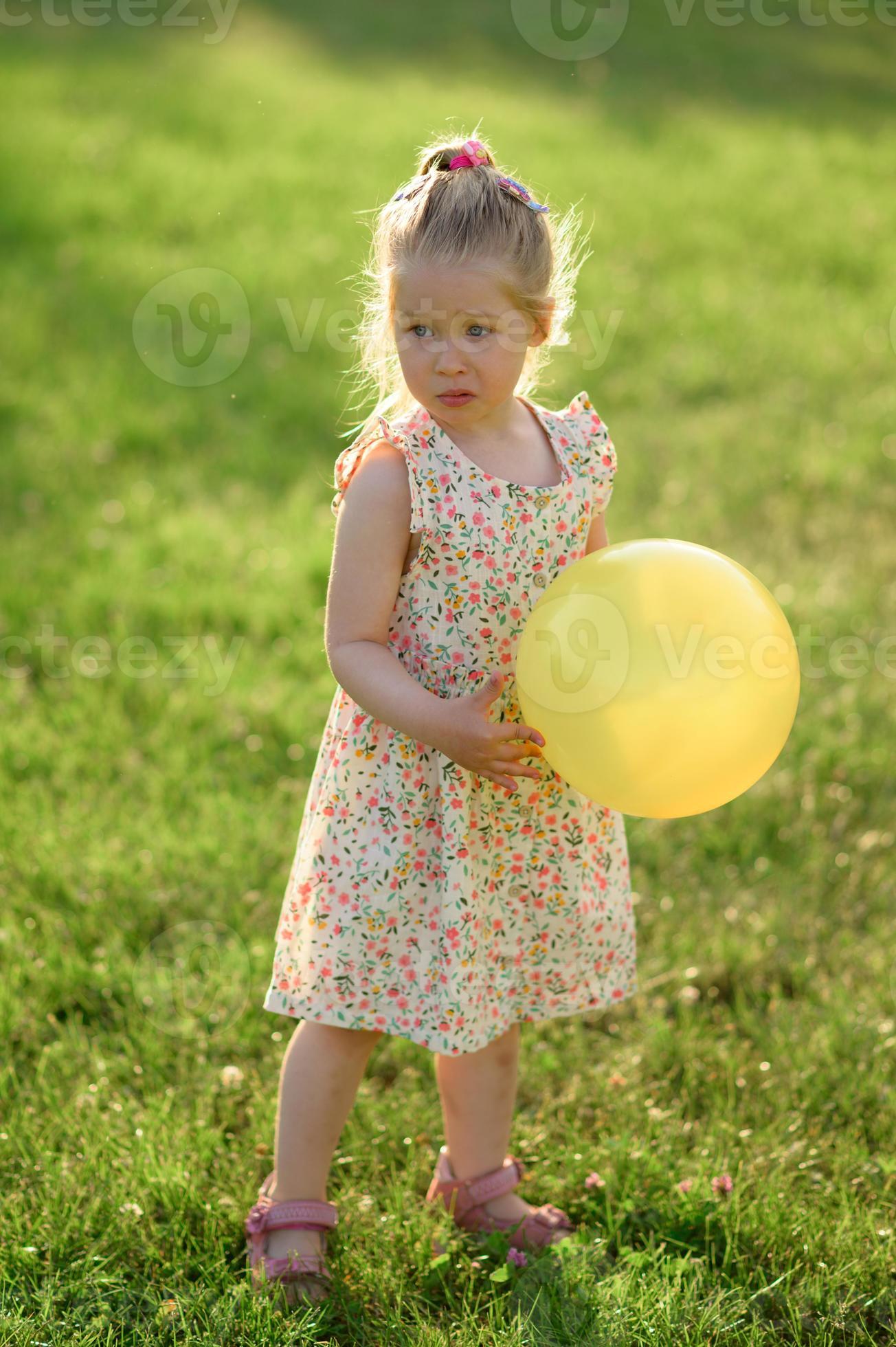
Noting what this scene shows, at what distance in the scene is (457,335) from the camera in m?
1.77

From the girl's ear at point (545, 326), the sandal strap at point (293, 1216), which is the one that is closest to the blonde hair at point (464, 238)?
the girl's ear at point (545, 326)

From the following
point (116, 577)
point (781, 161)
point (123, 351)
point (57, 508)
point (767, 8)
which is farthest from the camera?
point (767, 8)

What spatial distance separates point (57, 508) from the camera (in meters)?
4.31

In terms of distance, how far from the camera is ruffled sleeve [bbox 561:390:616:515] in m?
1.99

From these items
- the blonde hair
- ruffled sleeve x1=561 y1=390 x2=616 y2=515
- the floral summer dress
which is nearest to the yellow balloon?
the floral summer dress

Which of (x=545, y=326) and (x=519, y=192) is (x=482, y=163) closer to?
(x=519, y=192)

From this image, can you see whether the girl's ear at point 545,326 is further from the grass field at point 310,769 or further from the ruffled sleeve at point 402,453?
the grass field at point 310,769

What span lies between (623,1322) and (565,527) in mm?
1104

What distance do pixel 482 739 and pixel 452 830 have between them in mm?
248

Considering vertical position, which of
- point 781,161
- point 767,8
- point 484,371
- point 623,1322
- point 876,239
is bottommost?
point 623,1322

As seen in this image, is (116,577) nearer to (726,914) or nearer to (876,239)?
(726,914)

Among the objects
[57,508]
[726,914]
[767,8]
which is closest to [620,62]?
[767,8]

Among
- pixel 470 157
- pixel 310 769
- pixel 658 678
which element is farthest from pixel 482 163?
pixel 310 769

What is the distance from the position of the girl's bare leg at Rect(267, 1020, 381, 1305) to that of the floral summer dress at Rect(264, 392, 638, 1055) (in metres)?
0.08
